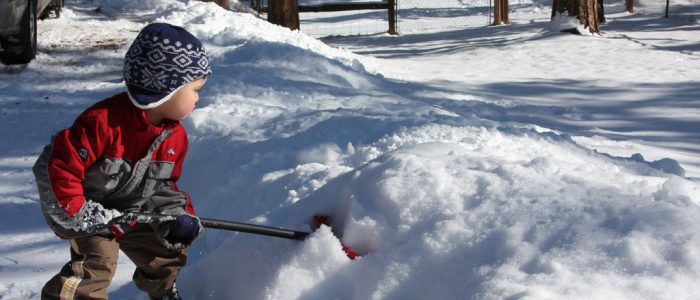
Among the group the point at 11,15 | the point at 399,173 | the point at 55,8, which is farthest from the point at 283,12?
the point at 399,173

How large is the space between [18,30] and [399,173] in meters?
6.27

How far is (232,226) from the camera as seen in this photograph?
8.94ft

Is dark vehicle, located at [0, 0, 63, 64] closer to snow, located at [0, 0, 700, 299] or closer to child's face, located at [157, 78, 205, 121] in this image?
snow, located at [0, 0, 700, 299]

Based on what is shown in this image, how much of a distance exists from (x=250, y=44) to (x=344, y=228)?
222 inches

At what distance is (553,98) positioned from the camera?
8.57 meters

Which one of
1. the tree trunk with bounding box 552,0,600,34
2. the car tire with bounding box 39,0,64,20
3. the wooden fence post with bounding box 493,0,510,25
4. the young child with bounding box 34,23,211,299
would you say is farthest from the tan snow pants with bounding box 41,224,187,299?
the wooden fence post with bounding box 493,0,510,25

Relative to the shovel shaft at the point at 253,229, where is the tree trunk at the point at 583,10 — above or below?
above

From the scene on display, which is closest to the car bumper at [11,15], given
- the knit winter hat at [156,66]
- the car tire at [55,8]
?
the car tire at [55,8]

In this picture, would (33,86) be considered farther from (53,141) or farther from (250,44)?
(53,141)

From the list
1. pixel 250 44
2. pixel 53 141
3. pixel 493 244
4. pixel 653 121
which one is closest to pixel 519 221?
pixel 493 244

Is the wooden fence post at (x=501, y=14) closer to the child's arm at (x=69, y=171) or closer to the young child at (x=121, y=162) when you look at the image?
the young child at (x=121, y=162)

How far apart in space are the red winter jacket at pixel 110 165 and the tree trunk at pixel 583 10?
39.8 ft

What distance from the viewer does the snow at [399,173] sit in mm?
2342

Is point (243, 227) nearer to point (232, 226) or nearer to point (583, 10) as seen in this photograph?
point (232, 226)
